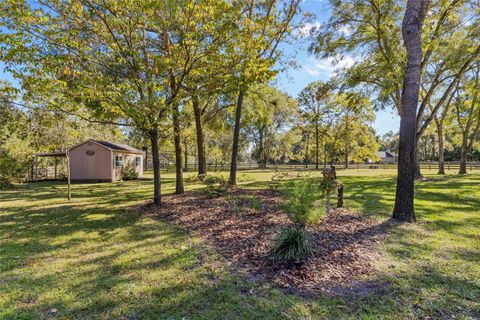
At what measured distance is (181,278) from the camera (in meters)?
3.50

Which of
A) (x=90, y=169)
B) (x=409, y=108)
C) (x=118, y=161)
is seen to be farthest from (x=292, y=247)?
(x=90, y=169)

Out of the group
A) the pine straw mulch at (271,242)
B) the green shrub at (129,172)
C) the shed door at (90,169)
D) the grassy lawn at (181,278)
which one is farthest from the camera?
the green shrub at (129,172)

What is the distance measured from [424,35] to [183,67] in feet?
29.8

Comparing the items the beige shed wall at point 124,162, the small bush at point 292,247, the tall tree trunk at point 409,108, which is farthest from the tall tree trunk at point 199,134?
the small bush at point 292,247

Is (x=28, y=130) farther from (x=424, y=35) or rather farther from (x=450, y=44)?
(x=450, y=44)

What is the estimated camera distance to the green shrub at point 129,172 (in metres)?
20.6

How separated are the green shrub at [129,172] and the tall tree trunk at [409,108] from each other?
19.6 metres

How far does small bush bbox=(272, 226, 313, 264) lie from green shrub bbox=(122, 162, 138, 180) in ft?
63.3

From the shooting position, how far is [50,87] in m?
5.98

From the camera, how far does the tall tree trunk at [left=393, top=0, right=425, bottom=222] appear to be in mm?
5824

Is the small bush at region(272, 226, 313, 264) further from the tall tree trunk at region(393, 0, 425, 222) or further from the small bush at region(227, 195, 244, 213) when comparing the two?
the tall tree trunk at region(393, 0, 425, 222)

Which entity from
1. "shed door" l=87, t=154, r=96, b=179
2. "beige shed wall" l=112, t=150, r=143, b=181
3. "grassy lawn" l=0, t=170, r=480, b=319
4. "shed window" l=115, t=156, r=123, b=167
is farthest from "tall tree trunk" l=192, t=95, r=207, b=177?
"grassy lawn" l=0, t=170, r=480, b=319

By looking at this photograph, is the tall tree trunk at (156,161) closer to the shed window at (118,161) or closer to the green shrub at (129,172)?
the shed window at (118,161)

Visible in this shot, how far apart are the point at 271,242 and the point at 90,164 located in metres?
18.4
